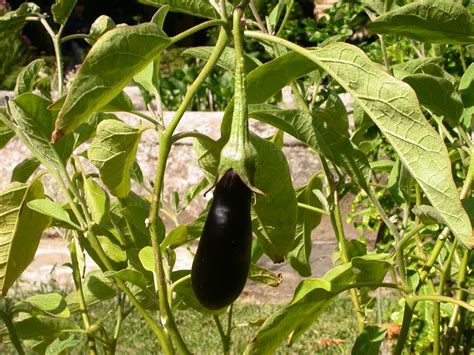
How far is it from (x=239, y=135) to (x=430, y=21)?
295 millimetres

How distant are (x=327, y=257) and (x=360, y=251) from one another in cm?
368

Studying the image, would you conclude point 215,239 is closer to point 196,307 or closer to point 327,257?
point 196,307

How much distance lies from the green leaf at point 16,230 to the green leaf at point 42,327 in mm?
168

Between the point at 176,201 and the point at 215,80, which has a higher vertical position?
the point at 176,201

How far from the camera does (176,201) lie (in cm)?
179

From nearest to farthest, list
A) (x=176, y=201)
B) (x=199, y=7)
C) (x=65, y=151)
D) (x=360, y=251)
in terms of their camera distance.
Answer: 1. (x=199, y=7)
2. (x=65, y=151)
3. (x=360, y=251)
4. (x=176, y=201)

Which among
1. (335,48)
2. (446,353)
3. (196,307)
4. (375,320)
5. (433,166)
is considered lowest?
(375,320)

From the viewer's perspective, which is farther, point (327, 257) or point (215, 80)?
point (215, 80)

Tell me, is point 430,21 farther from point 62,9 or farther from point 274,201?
point 62,9

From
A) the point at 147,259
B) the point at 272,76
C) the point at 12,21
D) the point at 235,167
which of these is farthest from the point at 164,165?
the point at 12,21

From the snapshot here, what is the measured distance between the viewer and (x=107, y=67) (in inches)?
33.4

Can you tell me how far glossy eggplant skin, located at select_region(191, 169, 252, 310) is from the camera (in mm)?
835

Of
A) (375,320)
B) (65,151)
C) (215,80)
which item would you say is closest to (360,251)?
(65,151)

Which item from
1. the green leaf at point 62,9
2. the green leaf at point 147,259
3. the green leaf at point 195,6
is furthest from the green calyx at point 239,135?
the green leaf at point 62,9
